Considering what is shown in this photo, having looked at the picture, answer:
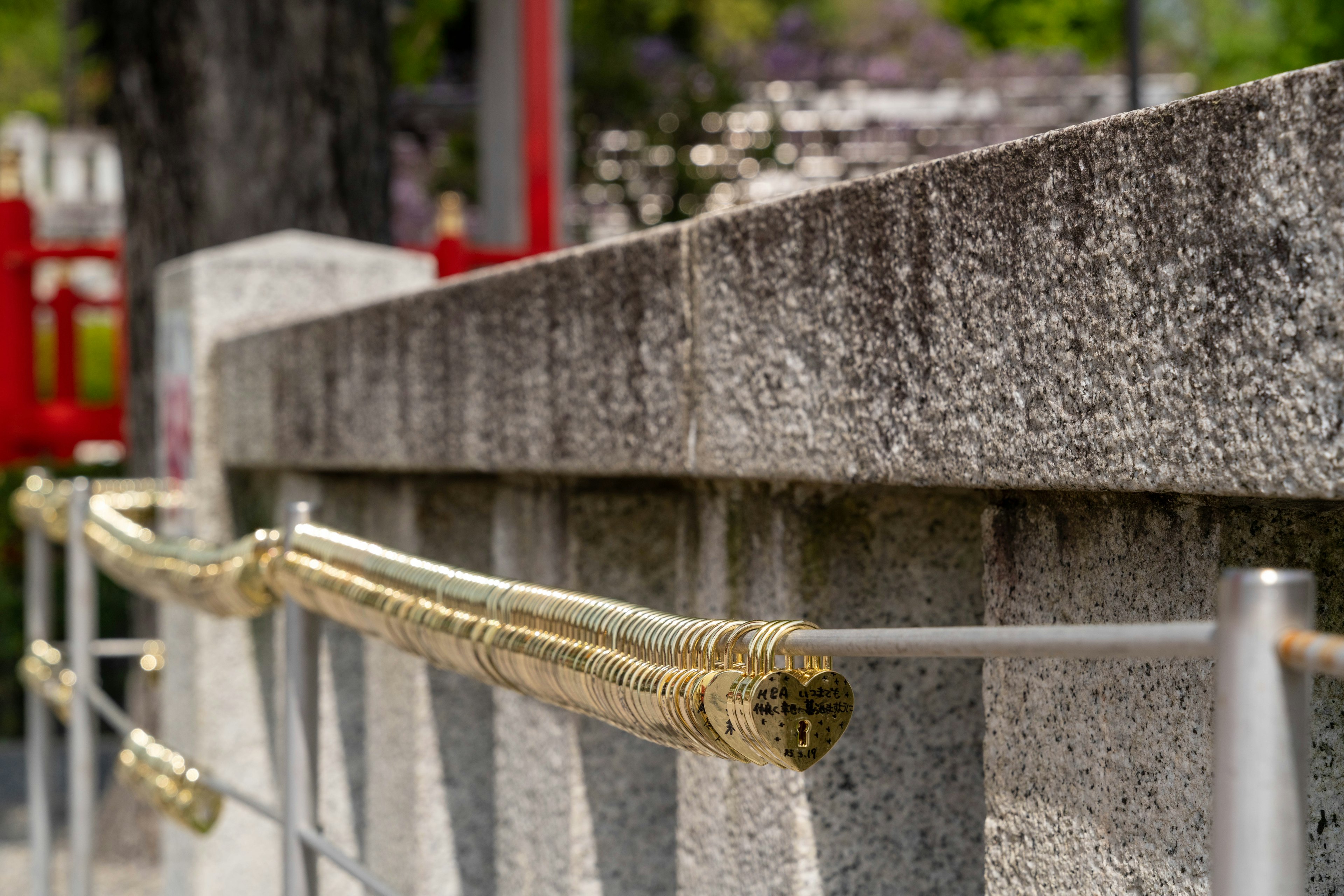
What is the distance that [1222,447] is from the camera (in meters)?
0.93

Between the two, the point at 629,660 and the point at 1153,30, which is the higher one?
the point at 1153,30

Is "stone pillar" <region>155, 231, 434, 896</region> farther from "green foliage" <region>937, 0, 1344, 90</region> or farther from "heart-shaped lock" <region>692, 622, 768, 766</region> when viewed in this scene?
"green foliage" <region>937, 0, 1344, 90</region>

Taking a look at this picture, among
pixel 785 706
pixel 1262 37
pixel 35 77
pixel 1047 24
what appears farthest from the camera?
pixel 35 77

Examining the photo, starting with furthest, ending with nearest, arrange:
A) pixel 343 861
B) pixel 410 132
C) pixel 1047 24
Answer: pixel 1047 24 < pixel 410 132 < pixel 343 861

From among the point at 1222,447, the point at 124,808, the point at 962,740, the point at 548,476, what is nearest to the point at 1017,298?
the point at 1222,447

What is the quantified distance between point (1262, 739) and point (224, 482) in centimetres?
312

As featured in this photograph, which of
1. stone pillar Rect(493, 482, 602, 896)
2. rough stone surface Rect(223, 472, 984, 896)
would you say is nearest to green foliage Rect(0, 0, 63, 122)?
rough stone surface Rect(223, 472, 984, 896)

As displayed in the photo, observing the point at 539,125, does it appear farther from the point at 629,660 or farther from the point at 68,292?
the point at 629,660

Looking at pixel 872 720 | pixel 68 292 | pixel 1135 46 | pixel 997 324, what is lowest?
pixel 872 720

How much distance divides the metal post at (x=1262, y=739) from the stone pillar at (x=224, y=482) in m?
2.68

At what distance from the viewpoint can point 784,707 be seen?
3.43 ft

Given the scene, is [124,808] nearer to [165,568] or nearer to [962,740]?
[165,568]

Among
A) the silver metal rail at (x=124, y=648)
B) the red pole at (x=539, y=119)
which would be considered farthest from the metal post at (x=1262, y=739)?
the red pole at (x=539, y=119)

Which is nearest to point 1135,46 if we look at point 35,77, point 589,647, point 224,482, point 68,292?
point 68,292
